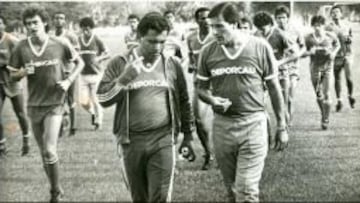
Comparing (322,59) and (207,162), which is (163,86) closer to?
(207,162)

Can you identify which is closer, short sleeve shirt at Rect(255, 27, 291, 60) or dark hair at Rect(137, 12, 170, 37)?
dark hair at Rect(137, 12, 170, 37)

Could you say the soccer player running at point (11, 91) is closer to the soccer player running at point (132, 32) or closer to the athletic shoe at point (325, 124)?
the soccer player running at point (132, 32)

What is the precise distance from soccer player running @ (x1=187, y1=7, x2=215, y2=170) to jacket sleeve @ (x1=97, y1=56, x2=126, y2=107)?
1.97 ft

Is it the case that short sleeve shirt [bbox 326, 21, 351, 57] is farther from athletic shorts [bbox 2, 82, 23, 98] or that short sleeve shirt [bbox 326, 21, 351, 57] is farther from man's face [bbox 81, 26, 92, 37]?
athletic shorts [bbox 2, 82, 23, 98]

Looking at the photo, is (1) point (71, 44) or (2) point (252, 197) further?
(1) point (71, 44)

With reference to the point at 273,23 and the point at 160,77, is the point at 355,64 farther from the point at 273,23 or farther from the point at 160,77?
the point at 160,77

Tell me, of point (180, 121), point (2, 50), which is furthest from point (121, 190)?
point (2, 50)

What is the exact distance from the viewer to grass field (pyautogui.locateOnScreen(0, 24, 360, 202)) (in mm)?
3379

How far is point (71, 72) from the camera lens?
11.1 ft

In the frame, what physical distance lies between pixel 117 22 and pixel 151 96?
0.66 metres

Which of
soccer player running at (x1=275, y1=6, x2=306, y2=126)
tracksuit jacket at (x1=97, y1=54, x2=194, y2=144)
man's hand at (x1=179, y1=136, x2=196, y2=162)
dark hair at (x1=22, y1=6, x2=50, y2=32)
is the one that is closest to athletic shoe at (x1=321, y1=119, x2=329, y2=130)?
soccer player running at (x1=275, y1=6, x2=306, y2=126)

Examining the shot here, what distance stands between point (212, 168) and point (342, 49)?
1.08 metres

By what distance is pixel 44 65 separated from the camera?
3340 millimetres

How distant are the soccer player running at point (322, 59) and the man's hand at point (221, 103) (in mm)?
895
